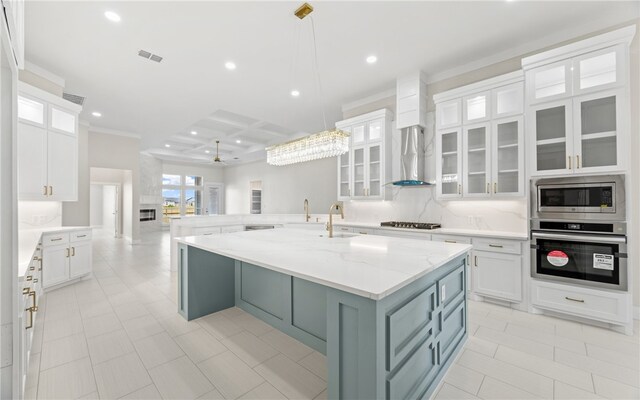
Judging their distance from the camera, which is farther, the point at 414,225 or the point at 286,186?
the point at 286,186

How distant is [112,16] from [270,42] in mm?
1594

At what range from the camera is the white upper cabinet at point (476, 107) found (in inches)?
133

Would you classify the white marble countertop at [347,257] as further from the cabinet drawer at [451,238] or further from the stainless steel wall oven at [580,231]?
the stainless steel wall oven at [580,231]

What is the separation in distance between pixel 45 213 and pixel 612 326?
23.5ft

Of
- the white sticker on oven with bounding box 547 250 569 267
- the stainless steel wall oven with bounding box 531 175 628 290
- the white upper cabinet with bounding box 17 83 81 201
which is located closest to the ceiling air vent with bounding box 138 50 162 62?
the white upper cabinet with bounding box 17 83 81 201

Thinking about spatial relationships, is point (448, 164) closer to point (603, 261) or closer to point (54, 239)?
point (603, 261)

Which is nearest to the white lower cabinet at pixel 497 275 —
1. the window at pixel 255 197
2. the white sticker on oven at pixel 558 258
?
the white sticker on oven at pixel 558 258

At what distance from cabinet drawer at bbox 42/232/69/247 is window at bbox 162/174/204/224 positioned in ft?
26.1

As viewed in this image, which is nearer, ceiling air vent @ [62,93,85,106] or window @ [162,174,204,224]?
ceiling air vent @ [62,93,85,106]

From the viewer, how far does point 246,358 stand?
211 cm

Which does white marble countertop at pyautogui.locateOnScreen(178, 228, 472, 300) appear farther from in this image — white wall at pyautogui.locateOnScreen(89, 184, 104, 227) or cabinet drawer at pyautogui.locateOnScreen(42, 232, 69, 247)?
white wall at pyautogui.locateOnScreen(89, 184, 104, 227)

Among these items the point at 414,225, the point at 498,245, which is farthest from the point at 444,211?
the point at 498,245

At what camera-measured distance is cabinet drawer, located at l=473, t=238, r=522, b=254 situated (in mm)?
2975

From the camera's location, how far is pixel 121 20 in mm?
2801
